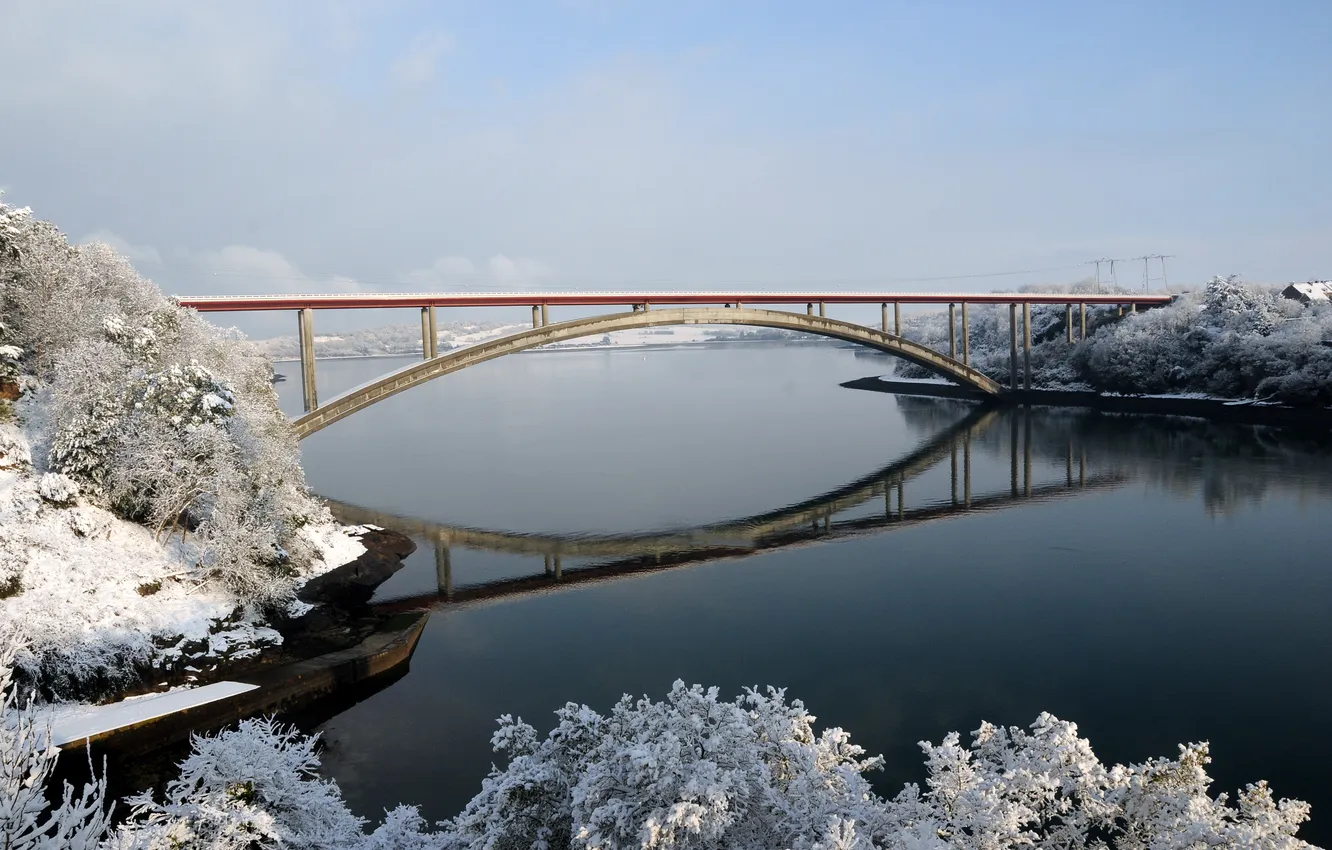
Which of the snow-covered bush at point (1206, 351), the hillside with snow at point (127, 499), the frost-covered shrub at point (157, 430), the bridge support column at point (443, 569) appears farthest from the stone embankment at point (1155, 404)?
the frost-covered shrub at point (157, 430)

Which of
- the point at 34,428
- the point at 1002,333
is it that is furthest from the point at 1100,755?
the point at 1002,333

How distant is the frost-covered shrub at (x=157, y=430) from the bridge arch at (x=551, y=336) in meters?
9.37

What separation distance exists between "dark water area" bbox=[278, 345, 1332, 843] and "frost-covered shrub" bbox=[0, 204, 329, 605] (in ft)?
13.4

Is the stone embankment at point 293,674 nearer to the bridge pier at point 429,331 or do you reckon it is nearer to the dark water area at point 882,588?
the dark water area at point 882,588

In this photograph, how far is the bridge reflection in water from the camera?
22859mm

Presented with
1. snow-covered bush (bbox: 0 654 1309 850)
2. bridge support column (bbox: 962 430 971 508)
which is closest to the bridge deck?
bridge support column (bbox: 962 430 971 508)

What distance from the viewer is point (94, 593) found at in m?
15.6

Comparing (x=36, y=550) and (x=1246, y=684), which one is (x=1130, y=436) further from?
(x=36, y=550)

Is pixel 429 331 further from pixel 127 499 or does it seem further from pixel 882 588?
pixel 882 588

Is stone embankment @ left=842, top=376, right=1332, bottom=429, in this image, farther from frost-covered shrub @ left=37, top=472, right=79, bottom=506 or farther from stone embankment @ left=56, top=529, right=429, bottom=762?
frost-covered shrub @ left=37, top=472, right=79, bottom=506

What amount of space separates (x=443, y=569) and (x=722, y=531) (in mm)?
9559

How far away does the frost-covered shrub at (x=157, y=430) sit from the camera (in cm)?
1770

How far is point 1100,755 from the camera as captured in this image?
12.2 metres

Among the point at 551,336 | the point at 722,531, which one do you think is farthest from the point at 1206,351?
the point at 551,336
